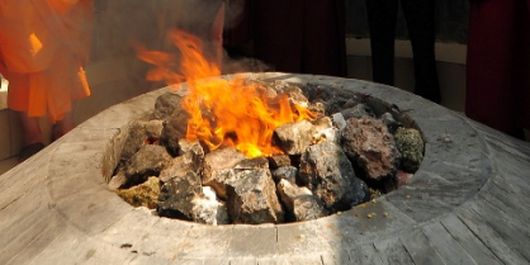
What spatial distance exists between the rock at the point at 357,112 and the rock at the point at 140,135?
3.14 feet

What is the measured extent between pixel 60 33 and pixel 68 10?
0.60 ft

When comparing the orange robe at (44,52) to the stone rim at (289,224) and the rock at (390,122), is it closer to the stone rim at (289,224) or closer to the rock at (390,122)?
the stone rim at (289,224)

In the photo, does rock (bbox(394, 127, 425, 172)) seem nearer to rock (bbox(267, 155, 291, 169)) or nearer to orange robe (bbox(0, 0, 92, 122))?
rock (bbox(267, 155, 291, 169))

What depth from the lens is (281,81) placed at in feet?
10.4

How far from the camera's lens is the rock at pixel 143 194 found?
7.18 feet

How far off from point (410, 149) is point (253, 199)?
0.82 meters

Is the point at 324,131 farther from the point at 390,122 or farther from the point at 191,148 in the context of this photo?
the point at 191,148

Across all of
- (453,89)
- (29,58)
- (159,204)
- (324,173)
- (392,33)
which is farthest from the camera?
(453,89)

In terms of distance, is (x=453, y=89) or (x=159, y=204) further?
(x=453, y=89)

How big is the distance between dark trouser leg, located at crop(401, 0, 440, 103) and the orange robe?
2.63 metres

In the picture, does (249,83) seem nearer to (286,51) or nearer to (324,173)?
(324,173)

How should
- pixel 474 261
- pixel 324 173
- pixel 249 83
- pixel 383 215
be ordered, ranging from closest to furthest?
pixel 474 261 → pixel 383 215 → pixel 324 173 → pixel 249 83

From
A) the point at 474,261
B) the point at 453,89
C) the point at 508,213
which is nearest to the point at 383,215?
the point at 474,261

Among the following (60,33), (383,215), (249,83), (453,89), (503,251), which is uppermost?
(60,33)
